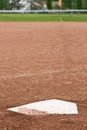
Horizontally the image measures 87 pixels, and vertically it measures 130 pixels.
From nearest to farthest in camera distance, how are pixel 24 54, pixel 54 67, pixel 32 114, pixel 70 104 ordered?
pixel 32 114 → pixel 70 104 → pixel 54 67 → pixel 24 54

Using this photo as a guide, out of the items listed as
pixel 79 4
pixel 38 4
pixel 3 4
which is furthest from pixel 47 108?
pixel 38 4

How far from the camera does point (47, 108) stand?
6480mm

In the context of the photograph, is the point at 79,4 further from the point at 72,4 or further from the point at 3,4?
the point at 3,4

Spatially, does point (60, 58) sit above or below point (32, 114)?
below

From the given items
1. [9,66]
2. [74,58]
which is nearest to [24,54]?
[74,58]

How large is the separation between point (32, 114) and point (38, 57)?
7334 millimetres

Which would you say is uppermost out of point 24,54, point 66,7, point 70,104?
point 70,104

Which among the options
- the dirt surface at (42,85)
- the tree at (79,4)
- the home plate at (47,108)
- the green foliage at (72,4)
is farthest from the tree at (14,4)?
the home plate at (47,108)

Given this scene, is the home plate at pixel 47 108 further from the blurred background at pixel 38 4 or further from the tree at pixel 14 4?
the tree at pixel 14 4

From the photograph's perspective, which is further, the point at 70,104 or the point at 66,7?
the point at 66,7

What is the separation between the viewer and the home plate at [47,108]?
629 centimetres

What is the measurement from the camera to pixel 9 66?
11172 mm

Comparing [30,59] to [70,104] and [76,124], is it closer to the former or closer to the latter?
[70,104]

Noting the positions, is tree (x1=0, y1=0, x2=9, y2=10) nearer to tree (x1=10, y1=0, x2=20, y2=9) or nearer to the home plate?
tree (x1=10, y1=0, x2=20, y2=9)
